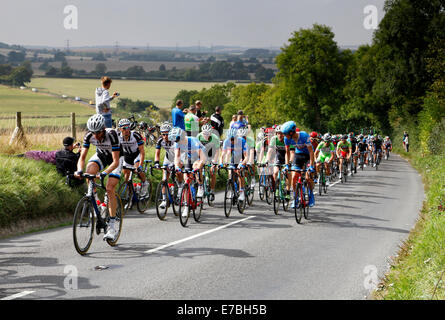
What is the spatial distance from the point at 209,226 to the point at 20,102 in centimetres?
5546

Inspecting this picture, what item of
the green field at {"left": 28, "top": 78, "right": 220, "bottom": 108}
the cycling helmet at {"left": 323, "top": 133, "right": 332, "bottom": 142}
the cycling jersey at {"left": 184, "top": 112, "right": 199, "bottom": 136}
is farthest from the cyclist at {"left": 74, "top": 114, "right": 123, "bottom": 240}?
the green field at {"left": 28, "top": 78, "right": 220, "bottom": 108}

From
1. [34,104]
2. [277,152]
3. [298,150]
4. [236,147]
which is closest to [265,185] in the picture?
[277,152]

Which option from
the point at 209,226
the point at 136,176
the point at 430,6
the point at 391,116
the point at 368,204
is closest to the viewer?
the point at 209,226

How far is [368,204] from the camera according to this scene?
17500 millimetres

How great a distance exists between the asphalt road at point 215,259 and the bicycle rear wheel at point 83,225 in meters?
0.19

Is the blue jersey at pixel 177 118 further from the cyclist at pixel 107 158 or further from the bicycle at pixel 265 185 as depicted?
the cyclist at pixel 107 158

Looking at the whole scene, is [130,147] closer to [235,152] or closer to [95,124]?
[235,152]

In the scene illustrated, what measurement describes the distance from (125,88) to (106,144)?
102083 millimetres

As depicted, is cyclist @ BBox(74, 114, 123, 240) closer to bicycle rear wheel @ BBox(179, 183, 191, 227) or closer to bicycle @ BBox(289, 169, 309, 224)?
bicycle rear wheel @ BBox(179, 183, 191, 227)

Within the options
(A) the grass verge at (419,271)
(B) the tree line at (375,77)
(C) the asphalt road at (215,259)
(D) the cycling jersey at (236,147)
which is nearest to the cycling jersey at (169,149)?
(C) the asphalt road at (215,259)

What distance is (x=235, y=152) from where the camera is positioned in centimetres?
1416

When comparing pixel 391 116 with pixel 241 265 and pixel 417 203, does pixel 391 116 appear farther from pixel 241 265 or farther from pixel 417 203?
pixel 241 265

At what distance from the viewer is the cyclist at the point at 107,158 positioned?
29.5 feet
